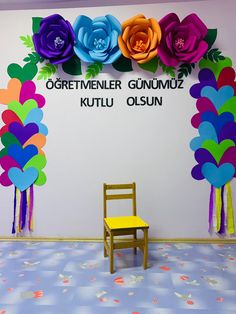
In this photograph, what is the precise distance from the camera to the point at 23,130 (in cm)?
297

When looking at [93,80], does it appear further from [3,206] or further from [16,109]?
[3,206]

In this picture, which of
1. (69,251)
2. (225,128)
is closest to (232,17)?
(225,128)

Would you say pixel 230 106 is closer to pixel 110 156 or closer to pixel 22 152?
pixel 110 156

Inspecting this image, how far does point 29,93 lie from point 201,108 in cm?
178

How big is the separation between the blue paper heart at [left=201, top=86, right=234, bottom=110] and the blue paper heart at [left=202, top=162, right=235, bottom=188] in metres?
0.60

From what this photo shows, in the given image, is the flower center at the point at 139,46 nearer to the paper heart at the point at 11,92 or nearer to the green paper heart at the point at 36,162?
the paper heart at the point at 11,92

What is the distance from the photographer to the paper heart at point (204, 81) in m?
2.83

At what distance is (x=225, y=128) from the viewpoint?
2850 mm

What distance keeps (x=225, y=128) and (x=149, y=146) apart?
2.57ft

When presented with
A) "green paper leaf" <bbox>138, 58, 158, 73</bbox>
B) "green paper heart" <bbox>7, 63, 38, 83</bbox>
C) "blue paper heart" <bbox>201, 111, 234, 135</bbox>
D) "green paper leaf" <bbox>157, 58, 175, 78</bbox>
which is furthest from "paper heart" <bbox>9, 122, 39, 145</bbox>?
"blue paper heart" <bbox>201, 111, 234, 135</bbox>

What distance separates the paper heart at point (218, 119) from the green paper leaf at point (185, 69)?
446 mm

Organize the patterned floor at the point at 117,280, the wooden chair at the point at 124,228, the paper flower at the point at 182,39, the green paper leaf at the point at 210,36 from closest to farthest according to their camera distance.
Result: the patterned floor at the point at 117,280 < the wooden chair at the point at 124,228 < the paper flower at the point at 182,39 < the green paper leaf at the point at 210,36

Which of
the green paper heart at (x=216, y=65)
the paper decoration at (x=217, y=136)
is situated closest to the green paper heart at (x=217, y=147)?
the paper decoration at (x=217, y=136)

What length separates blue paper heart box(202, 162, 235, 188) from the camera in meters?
2.88
